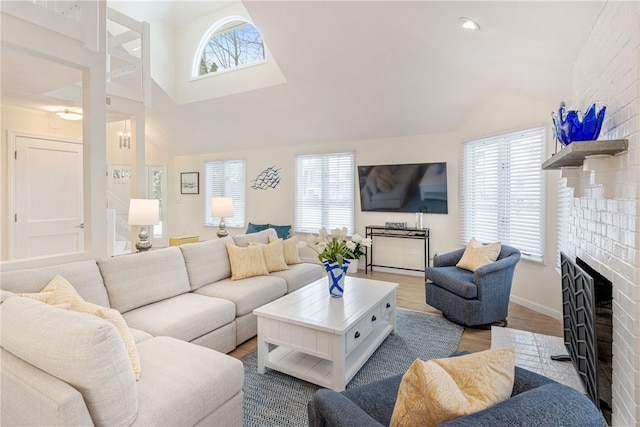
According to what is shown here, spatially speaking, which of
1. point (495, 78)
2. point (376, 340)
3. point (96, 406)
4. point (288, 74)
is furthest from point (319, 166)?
point (96, 406)

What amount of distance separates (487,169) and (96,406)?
4.87 m

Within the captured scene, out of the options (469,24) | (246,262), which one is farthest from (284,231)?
(469,24)

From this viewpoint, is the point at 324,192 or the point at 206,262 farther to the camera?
the point at 324,192

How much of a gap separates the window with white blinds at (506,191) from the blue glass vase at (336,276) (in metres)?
2.62

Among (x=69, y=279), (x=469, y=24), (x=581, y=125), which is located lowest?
(x=69, y=279)

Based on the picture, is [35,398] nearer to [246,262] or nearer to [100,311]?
[100,311]

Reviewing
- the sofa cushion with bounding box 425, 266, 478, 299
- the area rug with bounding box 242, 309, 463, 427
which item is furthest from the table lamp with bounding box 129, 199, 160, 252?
the sofa cushion with bounding box 425, 266, 478, 299

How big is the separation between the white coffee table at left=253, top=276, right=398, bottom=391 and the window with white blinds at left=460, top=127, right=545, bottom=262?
7.74 ft

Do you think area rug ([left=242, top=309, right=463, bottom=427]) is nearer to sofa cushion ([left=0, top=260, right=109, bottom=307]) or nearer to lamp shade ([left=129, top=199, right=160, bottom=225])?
sofa cushion ([left=0, top=260, right=109, bottom=307])

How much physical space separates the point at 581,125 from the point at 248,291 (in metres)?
2.80

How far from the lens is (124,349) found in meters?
1.36

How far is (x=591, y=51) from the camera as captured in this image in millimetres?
2203

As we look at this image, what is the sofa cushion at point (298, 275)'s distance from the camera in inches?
148

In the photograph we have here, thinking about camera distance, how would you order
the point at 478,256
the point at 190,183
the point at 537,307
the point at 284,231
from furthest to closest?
the point at 190,183 → the point at 284,231 → the point at 537,307 → the point at 478,256
